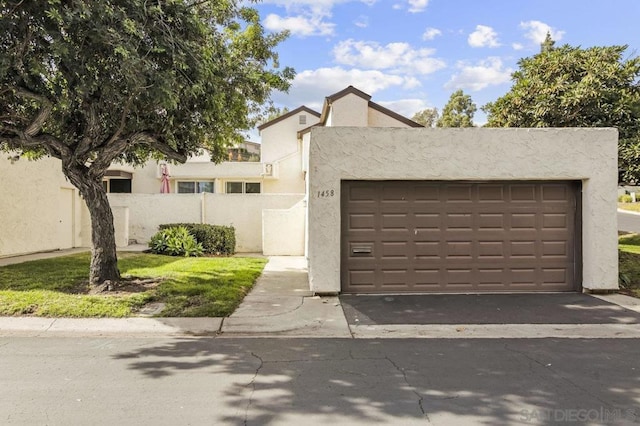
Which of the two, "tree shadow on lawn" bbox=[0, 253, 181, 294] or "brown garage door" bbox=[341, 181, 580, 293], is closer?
"tree shadow on lawn" bbox=[0, 253, 181, 294]

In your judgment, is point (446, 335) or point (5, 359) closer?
point (5, 359)

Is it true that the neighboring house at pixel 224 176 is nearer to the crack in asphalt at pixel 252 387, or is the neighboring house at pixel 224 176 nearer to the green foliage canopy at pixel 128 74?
the green foliage canopy at pixel 128 74

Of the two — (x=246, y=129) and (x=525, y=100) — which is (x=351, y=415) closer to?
(x=246, y=129)

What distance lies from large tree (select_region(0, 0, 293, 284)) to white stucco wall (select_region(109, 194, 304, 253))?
6327 millimetres

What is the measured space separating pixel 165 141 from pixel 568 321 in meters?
8.31

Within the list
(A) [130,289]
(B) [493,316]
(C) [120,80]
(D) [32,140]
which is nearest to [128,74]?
(C) [120,80]

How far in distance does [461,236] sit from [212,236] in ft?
29.3

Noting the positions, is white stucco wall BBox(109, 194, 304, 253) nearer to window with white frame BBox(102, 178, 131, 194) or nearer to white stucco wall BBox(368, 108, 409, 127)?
white stucco wall BBox(368, 108, 409, 127)

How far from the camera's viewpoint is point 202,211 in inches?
658

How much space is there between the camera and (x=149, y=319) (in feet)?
23.1

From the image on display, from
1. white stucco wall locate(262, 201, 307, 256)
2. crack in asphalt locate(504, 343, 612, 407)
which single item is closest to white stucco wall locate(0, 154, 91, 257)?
white stucco wall locate(262, 201, 307, 256)

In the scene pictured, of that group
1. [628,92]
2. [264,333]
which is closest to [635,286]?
[628,92]

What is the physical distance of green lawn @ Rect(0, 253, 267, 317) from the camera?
7301 mm

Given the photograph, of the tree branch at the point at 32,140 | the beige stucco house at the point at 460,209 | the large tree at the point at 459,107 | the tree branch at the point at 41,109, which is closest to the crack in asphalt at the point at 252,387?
the beige stucco house at the point at 460,209
